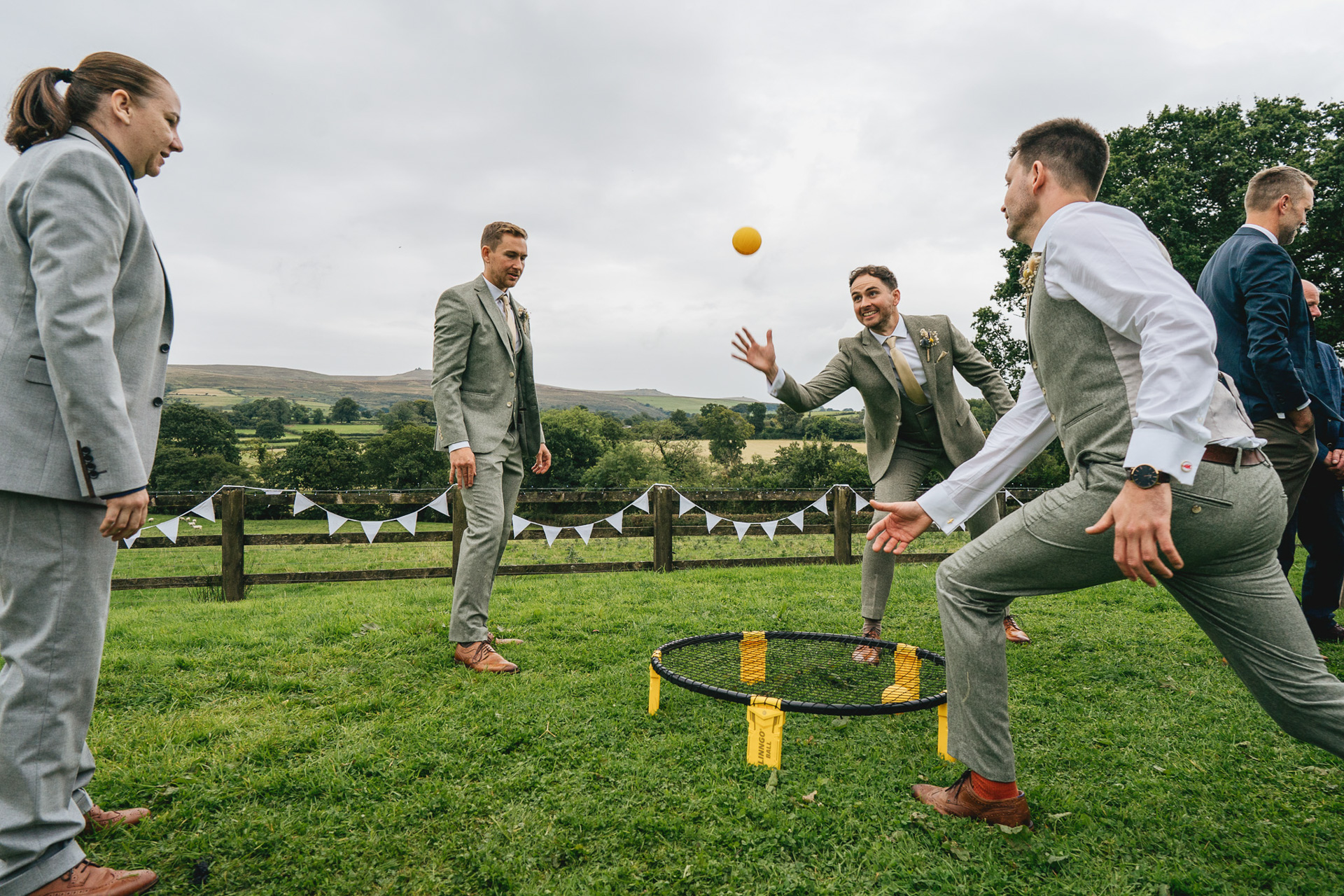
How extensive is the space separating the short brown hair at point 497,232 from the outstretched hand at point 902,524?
3.14m

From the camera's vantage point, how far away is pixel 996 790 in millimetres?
2316

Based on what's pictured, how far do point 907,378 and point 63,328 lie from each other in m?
3.92

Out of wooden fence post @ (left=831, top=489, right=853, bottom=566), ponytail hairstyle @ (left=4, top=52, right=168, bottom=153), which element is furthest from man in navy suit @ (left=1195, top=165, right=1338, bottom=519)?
wooden fence post @ (left=831, top=489, right=853, bottom=566)

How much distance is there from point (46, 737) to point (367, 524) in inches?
273

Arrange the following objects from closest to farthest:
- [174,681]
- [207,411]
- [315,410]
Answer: [174,681]
[207,411]
[315,410]

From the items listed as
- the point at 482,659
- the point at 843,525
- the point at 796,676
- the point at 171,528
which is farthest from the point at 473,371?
the point at 843,525

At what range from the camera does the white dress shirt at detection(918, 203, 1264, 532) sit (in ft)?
5.81

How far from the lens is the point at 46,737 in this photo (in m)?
1.85

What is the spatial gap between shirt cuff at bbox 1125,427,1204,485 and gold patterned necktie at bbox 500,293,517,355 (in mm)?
3685

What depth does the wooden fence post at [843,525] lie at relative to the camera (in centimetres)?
921

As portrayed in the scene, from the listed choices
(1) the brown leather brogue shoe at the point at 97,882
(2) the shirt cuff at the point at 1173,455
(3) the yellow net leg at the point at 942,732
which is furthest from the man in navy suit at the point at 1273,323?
(1) the brown leather brogue shoe at the point at 97,882

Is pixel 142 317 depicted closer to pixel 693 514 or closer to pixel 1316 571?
pixel 1316 571

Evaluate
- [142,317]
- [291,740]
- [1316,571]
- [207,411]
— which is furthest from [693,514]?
[207,411]

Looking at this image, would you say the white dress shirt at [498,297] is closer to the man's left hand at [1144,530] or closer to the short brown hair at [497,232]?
the short brown hair at [497,232]
